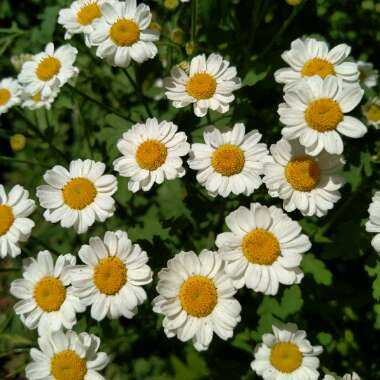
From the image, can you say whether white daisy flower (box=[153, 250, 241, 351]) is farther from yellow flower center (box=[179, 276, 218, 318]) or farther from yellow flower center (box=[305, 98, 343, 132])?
yellow flower center (box=[305, 98, 343, 132])

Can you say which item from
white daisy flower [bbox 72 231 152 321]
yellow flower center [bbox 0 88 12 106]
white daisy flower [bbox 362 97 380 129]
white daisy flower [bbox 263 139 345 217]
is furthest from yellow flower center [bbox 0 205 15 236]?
white daisy flower [bbox 362 97 380 129]

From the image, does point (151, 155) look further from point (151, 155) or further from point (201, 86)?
point (201, 86)

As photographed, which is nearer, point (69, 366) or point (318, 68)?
point (69, 366)

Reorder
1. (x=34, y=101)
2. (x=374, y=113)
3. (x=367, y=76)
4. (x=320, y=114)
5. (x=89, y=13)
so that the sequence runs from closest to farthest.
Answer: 1. (x=320, y=114)
2. (x=89, y=13)
3. (x=374, y=113)
4. (x=34, y=101)
5. (x=367, y=76)

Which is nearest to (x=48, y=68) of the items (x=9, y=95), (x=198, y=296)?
(x=9, y=95)

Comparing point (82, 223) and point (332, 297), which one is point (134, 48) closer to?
point (82, 223)

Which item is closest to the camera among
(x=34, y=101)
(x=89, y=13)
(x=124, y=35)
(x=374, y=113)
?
(x=124, y=35)
